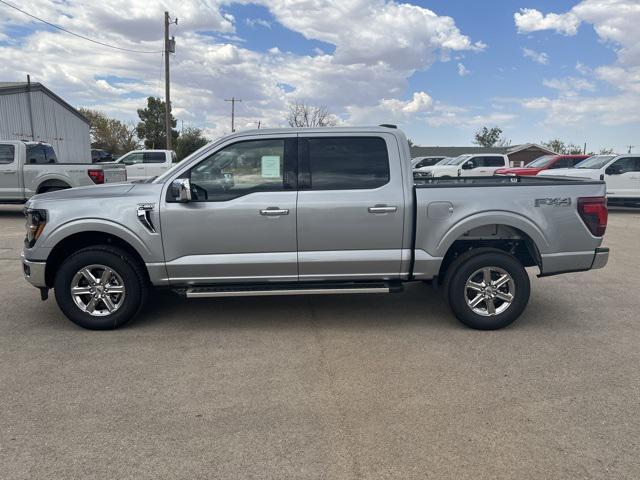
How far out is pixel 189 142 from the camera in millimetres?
50562

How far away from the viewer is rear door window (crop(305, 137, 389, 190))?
4.78 metres

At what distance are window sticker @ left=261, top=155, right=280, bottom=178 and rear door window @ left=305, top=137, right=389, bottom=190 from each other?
315 mm

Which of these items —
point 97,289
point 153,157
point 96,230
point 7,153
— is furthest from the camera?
point 153,157

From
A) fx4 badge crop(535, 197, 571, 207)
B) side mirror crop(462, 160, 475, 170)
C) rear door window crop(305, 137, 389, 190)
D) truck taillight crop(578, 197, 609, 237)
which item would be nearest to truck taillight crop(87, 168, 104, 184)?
rear door window crop(305, 137, 389, 190)

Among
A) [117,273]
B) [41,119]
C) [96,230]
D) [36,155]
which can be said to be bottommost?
[117,273]

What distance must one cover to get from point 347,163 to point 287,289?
1.36 meters

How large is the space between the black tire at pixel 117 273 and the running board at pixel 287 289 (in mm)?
515

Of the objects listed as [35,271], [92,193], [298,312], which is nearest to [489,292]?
[298,312]

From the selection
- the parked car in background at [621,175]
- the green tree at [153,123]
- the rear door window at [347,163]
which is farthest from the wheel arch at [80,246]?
the green tree at [153,123]

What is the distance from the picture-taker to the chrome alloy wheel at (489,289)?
4.84 metres

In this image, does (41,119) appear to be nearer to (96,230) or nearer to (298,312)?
(96,230)

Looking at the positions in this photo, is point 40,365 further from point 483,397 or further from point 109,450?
point 483,397

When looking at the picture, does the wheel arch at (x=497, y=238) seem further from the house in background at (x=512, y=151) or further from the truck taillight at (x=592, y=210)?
the house in background at (x=512, y=151)

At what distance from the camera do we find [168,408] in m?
3.39
